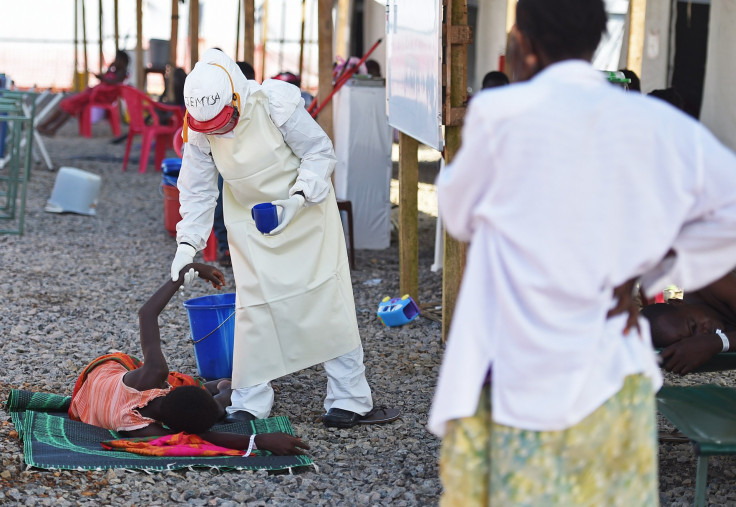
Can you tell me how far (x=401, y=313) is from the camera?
5273 mm

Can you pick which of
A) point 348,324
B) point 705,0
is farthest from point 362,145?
point 348,324

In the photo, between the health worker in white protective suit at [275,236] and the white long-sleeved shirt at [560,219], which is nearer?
the white long-sleeved shirt at [560,219]

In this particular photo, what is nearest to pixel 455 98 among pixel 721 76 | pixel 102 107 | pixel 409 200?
pixel 409 200

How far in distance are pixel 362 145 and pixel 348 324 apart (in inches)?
147

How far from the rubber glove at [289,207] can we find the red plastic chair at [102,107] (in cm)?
929

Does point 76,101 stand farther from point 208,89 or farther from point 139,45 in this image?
point 208,89

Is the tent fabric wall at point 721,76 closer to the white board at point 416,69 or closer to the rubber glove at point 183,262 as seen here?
the white board at point 416,69

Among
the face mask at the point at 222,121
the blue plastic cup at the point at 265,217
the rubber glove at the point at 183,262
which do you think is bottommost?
the rubber glove at the point at 183,262

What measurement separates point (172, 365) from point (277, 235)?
130 cm

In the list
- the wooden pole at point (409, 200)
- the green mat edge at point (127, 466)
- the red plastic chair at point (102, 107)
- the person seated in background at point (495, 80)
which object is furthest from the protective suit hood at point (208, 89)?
the red plastic chair at point (102, 107)

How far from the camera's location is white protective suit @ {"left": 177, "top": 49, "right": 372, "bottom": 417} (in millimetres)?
3557

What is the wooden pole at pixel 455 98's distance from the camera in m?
4.48

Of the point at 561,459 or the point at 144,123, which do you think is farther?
the point at 144,123

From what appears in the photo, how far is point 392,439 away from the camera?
3662 mm
